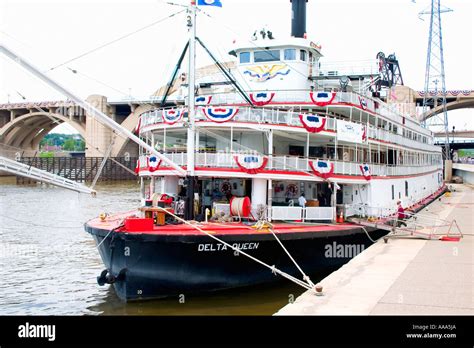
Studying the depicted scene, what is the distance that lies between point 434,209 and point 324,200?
1686cm

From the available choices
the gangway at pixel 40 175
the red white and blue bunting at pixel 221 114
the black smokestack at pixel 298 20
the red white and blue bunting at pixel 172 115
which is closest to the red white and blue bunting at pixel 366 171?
the red white and blue bunting at pixel 221 114

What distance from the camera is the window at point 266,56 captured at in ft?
82.3

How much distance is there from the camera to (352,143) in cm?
2264

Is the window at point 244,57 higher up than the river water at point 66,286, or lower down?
higher up

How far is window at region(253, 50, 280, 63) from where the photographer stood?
25078mm

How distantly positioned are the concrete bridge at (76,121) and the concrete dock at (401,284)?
5993cm

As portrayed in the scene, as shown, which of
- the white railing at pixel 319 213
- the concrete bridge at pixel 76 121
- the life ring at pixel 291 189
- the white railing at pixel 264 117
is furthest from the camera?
the concrete bridge at pixel 76 121

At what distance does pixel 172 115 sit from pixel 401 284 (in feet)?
32.7

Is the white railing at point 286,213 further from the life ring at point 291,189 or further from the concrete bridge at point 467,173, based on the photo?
the concrete bridge at point 467,173

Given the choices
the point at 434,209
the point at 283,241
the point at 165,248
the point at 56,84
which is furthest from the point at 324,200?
the point at 434,209

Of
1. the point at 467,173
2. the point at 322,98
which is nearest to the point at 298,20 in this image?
the point at 322,98

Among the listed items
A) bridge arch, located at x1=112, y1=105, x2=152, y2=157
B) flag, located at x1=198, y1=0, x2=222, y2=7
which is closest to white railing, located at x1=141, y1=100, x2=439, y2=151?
flag, located at x1=198, y1=0, x2=222, y2=7
